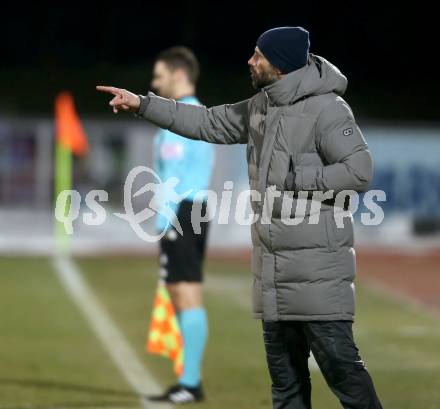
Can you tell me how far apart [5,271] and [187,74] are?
437 inches

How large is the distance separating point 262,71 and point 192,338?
3.07 m

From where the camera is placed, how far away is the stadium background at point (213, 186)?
9.61 metres

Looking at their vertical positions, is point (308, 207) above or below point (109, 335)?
above

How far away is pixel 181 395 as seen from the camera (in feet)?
26.7

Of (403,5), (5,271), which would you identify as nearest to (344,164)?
(5,271)

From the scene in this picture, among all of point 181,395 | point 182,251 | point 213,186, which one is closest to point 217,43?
point 213,186

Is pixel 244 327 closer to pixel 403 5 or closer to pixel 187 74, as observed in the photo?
pixel 187 74

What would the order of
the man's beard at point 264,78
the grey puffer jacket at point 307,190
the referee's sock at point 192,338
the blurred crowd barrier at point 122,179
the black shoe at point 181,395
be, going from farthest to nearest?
the blurred crowd barrier at point 122,179
the referee's sock at point 192,338
the black shoe at point 181,395
the man's beard at point 264,78
the grey puffer jacket at point 307,190

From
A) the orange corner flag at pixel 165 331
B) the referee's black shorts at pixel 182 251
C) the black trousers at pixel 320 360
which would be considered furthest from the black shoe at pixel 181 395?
the black trousers at pixel 320 360

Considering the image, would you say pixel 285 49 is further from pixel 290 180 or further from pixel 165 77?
pixel 165 77

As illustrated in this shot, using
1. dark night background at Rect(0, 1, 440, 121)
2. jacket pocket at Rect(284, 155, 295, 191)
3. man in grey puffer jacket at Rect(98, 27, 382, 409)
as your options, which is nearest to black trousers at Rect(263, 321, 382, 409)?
man in grey puffer jacket at Rect(98, 27, 382, 409)

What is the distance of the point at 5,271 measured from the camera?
62.2 ft

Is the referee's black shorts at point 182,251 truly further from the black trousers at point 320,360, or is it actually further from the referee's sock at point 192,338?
the black trousers at point 320,360

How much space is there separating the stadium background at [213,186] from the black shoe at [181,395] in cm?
19
